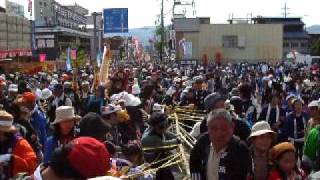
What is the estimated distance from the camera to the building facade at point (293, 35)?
332 feet

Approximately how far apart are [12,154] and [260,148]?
2.10 m

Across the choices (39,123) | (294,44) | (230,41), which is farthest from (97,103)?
(294,44)

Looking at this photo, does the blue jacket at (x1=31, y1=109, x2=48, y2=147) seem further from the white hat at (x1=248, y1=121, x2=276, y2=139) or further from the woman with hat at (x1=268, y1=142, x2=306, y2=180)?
the woman with hat at (x1=268, y1=142, x2=306, y2=180)

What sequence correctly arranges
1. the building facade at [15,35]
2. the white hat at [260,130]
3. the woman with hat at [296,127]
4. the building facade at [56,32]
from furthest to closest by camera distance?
the building facade at [56,32] < the building facade at [15,35] < the woman with hat at [296,127] < the white hat at [260,130]

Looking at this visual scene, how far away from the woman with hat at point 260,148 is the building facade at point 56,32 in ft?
164

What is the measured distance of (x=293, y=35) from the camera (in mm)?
102688

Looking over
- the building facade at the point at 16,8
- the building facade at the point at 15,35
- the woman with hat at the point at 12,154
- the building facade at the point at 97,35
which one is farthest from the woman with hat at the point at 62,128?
the building facade at the point at 16,8

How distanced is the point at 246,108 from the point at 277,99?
1.95ft

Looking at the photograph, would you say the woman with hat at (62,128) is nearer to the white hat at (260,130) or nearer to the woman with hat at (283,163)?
the white hat at (260,130)

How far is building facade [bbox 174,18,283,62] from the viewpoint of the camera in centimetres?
7856

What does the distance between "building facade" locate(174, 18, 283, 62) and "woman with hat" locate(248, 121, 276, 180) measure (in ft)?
237

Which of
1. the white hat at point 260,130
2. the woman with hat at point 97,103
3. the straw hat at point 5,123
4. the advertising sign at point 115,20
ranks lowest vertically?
the woman with hat at point 97,103

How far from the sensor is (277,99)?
446 inches

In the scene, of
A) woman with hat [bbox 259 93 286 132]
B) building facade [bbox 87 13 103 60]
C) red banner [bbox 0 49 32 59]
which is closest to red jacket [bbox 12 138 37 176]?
woman with hat [bbox 259 93 286 132]
